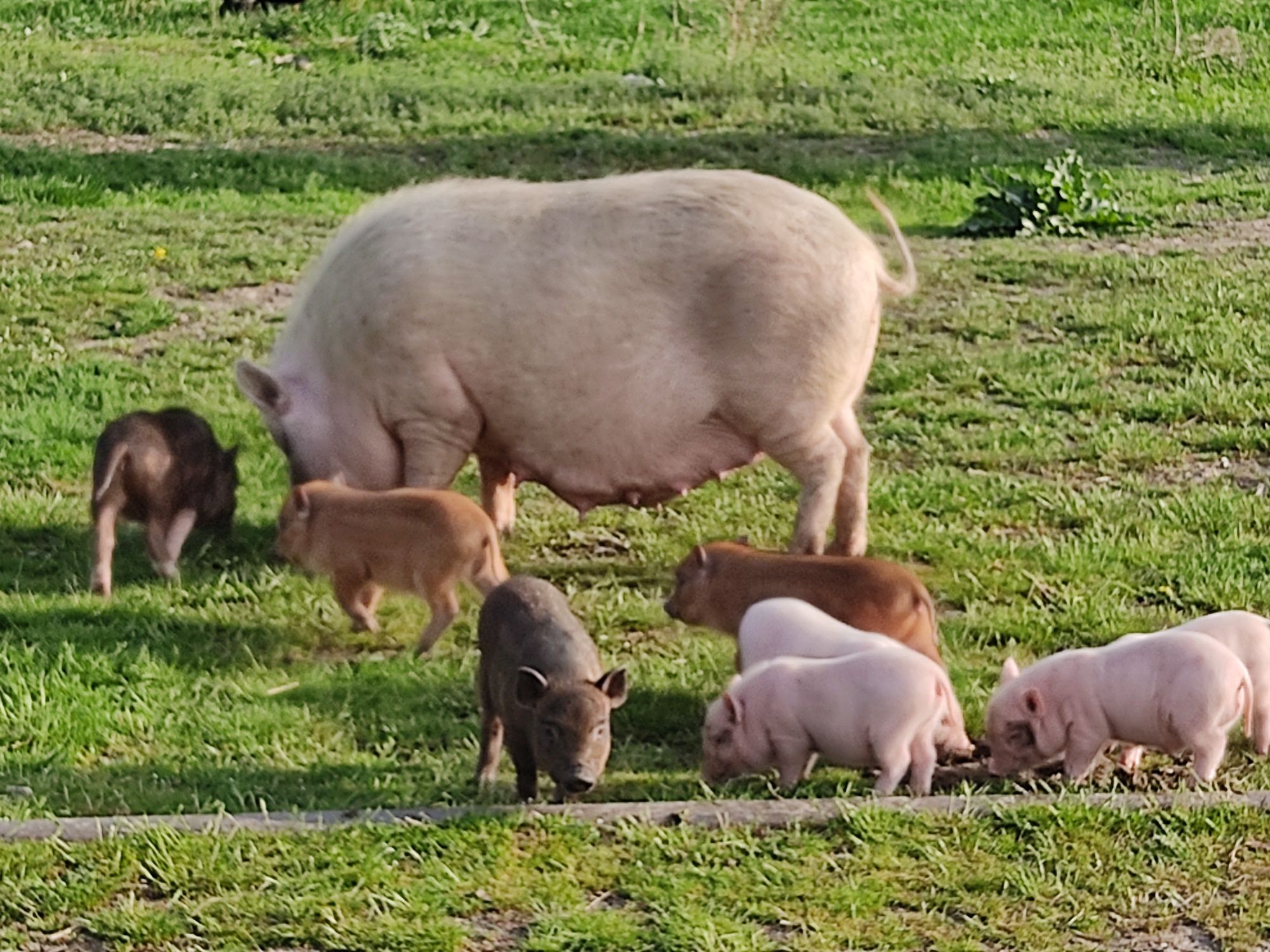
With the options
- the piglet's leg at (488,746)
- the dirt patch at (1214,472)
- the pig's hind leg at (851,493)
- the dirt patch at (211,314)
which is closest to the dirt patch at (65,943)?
the piglet's leg at (488,746)

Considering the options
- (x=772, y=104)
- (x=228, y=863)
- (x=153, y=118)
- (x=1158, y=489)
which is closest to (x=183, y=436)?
(x=228, y=863)

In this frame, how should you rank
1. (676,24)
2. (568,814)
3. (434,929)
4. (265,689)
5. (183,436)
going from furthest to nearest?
(676,24) < (183,436) < (265,689) < (568,814) < (434,929)

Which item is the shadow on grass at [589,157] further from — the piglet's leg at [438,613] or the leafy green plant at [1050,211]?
the piglet's leg at [438,613]

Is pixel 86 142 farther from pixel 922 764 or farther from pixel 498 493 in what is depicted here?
pixel 922 764

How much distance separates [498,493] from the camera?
6898 millimetres

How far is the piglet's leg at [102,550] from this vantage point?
6312 millimetres

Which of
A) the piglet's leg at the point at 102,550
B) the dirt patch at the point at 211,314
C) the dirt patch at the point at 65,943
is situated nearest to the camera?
the dirt patch at the point at 65,943

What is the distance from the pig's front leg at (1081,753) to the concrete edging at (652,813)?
0.92ft

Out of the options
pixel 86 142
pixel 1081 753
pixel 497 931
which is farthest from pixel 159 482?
pixel 86 142

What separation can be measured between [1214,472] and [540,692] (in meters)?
3.99

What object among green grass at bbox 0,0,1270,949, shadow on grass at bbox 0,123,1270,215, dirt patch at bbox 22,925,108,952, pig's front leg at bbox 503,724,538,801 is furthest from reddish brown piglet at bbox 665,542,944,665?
shadow on grass at bbox 0,123,1270,215

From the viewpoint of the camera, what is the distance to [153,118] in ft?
46.7

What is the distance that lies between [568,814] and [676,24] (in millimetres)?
14296

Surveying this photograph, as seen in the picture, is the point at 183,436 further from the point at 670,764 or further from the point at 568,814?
the point at 568,814
